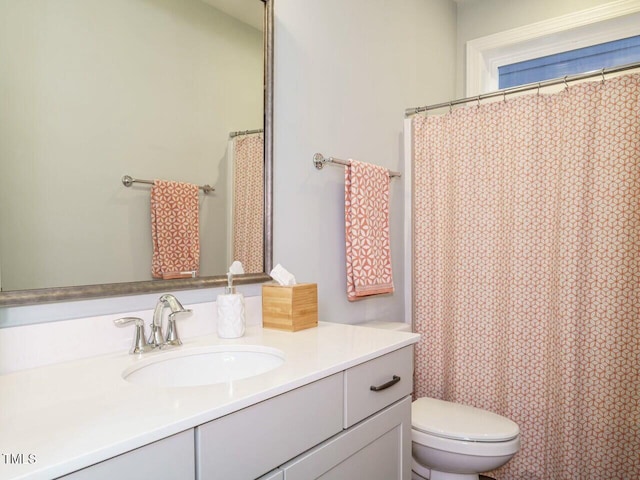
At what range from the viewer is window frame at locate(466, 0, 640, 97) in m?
2.39

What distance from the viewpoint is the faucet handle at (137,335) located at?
115 cm

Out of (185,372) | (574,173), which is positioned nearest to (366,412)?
(185,372)

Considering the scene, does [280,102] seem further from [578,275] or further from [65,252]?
[578,275]

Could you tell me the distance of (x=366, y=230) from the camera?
1.94 metres

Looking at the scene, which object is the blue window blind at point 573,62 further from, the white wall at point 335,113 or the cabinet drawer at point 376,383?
the cabinet drawer at point 376,383

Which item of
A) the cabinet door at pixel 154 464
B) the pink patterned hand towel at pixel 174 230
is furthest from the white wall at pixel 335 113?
the cabinet door at pixel 154 464

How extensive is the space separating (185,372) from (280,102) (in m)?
1.02

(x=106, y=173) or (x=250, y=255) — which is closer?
(x=106, y=173)

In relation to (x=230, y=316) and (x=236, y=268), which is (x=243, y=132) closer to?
(x=236, y=268)

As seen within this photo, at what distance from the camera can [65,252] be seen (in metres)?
1.10

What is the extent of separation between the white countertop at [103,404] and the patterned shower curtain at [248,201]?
1.37 ft

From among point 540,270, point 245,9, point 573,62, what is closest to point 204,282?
point 245,9

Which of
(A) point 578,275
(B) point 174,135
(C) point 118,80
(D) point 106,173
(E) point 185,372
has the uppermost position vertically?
(C) point 118,80

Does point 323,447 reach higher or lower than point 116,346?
lower
